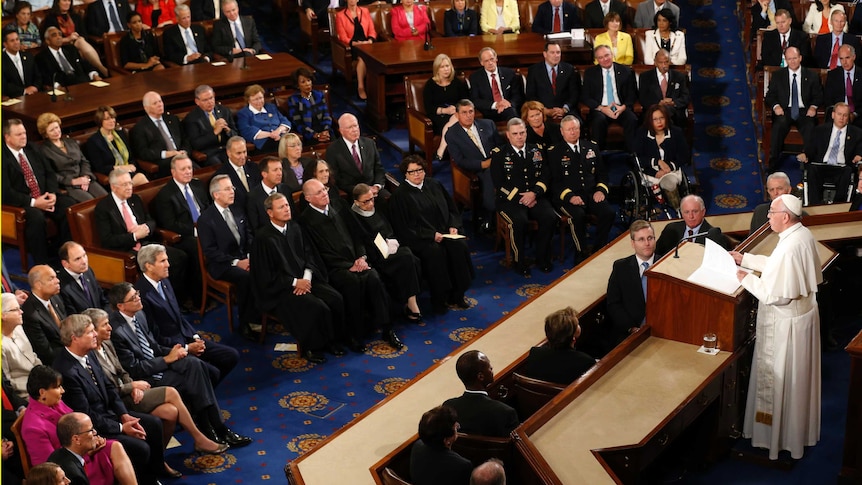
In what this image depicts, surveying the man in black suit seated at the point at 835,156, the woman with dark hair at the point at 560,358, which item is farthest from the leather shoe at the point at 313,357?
the man in black suit seated at the point at 835,156

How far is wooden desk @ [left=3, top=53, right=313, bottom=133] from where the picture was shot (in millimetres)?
10047

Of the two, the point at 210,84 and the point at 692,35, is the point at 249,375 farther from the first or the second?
the point at 692,35

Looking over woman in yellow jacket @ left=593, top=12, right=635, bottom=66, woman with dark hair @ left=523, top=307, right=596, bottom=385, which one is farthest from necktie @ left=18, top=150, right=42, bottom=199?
woman in yellow jacket @ left=593, top=12, right=635, bottom=66

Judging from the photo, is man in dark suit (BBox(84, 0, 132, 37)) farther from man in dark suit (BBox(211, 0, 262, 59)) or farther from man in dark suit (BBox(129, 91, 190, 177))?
man in dark suit (BBox(129, 91, 190, 177))

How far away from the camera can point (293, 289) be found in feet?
26.0

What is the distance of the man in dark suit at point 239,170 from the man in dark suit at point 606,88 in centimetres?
327

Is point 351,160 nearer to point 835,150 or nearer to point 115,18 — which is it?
point 835,150

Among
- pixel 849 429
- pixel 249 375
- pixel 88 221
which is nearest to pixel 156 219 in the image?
pixel 88 221

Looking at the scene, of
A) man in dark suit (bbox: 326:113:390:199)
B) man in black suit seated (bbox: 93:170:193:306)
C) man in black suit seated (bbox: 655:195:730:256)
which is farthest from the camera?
man in dark suit (bbox: 326:113:390:199)

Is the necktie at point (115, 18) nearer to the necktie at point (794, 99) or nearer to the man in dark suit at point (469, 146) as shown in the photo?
the man in dark suit at point (469, 146)

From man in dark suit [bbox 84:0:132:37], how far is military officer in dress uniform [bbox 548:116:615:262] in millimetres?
5393

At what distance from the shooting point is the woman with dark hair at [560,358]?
20.0ft

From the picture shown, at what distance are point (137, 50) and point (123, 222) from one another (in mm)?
3874

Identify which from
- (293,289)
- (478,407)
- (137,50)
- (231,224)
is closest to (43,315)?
(293,289)
